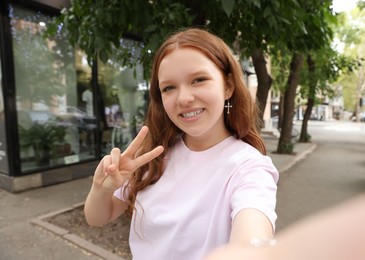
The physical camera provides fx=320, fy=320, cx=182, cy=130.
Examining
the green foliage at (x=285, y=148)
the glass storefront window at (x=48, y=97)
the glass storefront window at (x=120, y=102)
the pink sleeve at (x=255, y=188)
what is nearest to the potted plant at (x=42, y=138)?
the glass storefront window at (x=48, y=97)

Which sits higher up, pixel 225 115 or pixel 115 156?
pixel 225 115

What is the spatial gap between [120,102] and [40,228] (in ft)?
13.7

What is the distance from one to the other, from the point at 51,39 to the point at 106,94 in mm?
1664

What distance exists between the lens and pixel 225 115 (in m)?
1.60

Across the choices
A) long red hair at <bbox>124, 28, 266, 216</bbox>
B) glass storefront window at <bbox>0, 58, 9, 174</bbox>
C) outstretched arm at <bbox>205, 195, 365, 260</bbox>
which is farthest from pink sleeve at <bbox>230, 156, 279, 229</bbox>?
glass storefront window at <bbox>0, 58, 9, 174</bbox>

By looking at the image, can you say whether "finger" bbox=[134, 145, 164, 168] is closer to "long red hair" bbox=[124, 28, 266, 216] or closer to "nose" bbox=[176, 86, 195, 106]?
"long red hair" bbox=[124, 28, 266, 216]

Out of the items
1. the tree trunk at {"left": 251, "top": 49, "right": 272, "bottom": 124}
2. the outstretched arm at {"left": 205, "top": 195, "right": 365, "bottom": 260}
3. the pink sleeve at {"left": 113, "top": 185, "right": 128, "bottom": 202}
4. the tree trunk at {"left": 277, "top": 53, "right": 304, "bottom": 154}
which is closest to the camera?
the outstretched arm at {"left": 205, "top": 195, "right": 365, "bottom": 260}

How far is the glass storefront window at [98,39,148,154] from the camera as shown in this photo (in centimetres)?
727

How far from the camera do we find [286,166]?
856cm

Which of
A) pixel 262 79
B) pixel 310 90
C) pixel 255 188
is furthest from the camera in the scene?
pixel 310 90

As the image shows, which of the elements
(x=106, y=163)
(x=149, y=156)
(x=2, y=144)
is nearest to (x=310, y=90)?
(x=2, y=144)

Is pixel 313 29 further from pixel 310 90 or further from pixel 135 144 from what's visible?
pixel 310 90

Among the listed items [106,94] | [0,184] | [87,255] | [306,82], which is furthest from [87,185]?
[306,82]

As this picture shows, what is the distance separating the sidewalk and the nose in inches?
96.0
